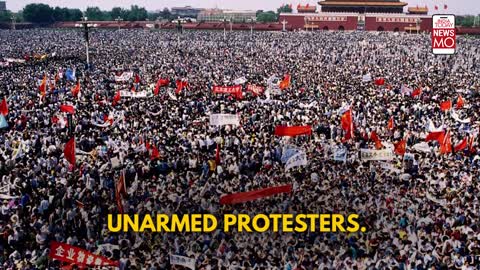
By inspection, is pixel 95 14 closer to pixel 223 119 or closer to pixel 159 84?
pixel 159 84

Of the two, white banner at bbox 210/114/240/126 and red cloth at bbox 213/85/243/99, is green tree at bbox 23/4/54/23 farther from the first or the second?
white banner at bbox 210/114/240/126

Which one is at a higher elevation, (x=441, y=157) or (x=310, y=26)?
(x=310, y=26)

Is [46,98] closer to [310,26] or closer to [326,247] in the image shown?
[326,247]

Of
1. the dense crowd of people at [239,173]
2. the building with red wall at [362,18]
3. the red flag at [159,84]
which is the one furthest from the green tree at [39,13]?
the red flag at [159,84]

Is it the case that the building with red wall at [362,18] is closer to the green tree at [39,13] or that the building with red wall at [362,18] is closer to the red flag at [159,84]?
the green tree at [39,13]

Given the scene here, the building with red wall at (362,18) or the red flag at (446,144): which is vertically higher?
the building with red wall at (362,18)

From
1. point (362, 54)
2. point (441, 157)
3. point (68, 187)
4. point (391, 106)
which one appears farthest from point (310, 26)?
point (68, 187)
